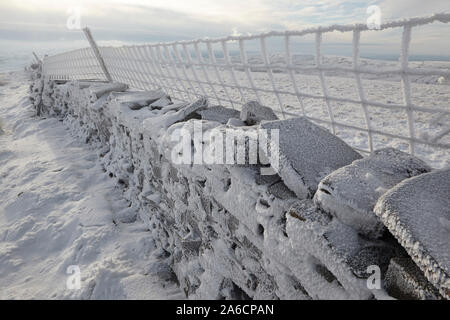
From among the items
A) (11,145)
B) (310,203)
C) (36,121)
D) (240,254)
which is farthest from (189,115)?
(36,121)

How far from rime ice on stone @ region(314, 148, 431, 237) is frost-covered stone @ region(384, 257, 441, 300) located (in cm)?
15

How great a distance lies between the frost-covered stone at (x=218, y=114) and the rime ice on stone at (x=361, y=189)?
1337mm

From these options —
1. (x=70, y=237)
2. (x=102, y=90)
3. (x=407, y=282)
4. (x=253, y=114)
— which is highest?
(x=102, y=90)

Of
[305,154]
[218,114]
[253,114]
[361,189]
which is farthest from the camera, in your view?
[218,114]

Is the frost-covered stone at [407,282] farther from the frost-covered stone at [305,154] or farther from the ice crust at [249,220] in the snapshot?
the frost-covered stone at [305,154]

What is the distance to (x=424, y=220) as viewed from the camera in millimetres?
837

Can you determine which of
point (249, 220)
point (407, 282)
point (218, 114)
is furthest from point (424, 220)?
point (218, 114)

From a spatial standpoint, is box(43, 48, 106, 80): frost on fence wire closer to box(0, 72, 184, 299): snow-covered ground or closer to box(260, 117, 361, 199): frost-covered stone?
box(0, 72, 184, 299): snow-covered ground

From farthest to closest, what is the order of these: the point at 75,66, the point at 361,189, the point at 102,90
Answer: the point at 75,66, the point at 102,90, the point at 361,189

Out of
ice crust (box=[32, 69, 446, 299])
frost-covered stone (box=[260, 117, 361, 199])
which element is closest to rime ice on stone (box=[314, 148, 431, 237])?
ice crust (box=[32, 69, 446, 299])

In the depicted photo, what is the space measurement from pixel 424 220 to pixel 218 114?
1811mm

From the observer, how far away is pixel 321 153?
54.4 inches

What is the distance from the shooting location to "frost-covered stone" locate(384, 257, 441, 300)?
77 centimetres

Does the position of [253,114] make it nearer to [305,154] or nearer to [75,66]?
[305,154]
